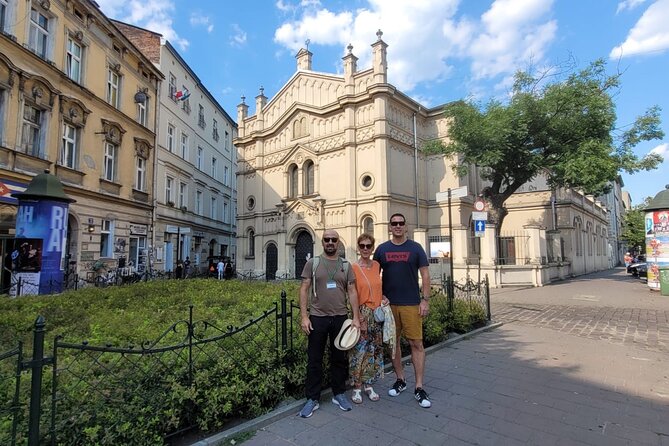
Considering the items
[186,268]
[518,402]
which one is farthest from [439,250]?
[518,402]

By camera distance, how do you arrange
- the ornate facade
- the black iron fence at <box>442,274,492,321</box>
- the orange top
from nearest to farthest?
the orange top < the black iron fence at <box>442,274,492,321</box> < the ornate facade

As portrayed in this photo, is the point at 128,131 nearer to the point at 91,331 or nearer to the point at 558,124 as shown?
the point at 91,331

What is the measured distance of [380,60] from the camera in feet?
79.7

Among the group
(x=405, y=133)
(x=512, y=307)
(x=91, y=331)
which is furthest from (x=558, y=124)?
(x=91, y=331)

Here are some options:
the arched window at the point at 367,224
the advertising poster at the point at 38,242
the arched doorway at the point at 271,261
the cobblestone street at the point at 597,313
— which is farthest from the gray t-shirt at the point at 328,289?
the arched doorway at the point at 271,261

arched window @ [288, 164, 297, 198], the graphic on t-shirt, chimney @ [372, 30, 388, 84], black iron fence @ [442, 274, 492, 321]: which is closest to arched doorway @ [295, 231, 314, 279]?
arched window @ [288, 164, 297, 198]

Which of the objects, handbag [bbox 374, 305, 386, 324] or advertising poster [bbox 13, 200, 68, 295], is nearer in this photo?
handbag [bbox 374, 305, 386, 324]

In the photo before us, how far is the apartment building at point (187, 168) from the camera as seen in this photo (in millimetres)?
25562

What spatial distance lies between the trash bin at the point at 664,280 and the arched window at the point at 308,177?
2000 cm

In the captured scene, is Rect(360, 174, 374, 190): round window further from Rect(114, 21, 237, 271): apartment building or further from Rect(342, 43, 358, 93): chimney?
Rect(114, 21, 237, 271): apartment building

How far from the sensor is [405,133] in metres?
26.2

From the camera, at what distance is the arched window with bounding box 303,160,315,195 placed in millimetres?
28047

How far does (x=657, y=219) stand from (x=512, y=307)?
29.1ft

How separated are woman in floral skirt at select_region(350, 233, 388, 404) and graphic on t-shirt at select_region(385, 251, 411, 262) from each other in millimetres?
177
